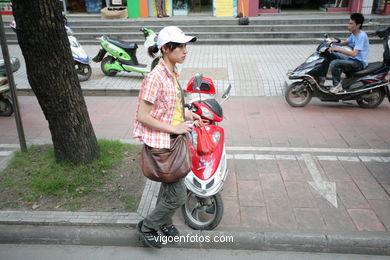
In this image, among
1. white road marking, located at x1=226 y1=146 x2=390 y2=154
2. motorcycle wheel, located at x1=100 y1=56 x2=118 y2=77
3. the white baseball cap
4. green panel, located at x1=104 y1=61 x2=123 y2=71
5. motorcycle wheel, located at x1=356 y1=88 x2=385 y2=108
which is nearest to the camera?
the white baseball cap

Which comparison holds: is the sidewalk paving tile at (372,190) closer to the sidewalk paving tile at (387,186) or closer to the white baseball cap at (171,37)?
the sidewalk paving tile at (387,186)

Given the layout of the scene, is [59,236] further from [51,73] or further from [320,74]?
[320,74]

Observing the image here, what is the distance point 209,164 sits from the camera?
317 centimetres

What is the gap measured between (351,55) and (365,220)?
3780mm

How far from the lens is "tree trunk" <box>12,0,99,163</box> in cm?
336

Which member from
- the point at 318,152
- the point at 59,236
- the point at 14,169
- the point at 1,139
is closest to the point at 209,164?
the point at 59,236

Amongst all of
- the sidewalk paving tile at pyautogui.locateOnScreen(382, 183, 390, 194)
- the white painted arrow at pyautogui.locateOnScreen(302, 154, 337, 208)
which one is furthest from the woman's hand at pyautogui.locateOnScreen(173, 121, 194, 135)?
the sidewalk paving tile at pyautogui.locateOnScreen(382, 183, 390, 194)

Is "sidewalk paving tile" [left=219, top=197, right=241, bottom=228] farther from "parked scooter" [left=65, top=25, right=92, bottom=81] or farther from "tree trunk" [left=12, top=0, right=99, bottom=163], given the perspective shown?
"parked scooter" [left=65, top=25, right=92, bottom=81]

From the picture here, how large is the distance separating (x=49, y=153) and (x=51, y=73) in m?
1.30

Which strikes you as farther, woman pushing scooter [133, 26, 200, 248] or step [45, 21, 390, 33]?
step [45, 21, 390, 33]

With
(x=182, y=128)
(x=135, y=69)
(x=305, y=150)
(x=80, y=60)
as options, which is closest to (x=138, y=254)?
(x=182, y=128)

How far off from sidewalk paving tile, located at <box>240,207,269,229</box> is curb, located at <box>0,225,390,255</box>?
0.14m

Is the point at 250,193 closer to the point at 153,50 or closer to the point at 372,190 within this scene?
the point at 372,190

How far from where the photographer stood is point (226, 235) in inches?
126
